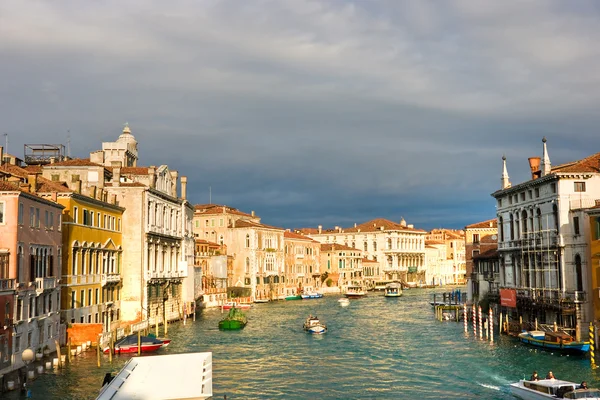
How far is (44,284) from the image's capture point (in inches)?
1217

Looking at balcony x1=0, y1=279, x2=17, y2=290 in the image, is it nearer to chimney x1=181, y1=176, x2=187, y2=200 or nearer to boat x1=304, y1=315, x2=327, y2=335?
boat x1=304, y1=315, x2=327, y2=335

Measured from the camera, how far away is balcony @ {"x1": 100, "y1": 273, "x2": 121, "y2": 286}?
40969 mm

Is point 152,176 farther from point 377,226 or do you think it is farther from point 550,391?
point 377,226

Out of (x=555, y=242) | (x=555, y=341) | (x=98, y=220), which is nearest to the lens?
(x=555, y=341)

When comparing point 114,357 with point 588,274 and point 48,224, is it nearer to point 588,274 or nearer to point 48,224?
point 48,224

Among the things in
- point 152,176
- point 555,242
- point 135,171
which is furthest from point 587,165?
point 135,171

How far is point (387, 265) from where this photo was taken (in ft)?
431

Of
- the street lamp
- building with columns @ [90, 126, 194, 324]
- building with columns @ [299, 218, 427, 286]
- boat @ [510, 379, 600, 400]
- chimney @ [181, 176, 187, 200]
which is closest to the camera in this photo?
boat @ [510, 379, 600, 400]

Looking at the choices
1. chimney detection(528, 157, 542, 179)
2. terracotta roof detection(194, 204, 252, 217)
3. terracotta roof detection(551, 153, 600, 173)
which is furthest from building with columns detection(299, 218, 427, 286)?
terracotta roof detection(551, 153, 600, 173)

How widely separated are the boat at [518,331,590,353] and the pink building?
80.4 ft

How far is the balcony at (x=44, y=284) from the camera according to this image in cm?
2998

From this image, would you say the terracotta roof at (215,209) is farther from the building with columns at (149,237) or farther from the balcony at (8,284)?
the balcony at (8,284)

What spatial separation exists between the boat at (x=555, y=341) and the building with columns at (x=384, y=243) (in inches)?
3582

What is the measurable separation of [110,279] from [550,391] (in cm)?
2796
